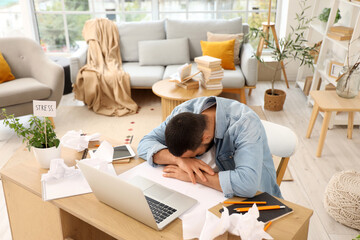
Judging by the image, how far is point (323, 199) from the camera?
2.59m

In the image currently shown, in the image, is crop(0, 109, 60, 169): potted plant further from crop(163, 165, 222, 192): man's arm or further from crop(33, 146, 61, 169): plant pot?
crop(163, 165, 222, 192): man's arm

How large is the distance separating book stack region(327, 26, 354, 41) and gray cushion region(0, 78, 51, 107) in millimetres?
2824

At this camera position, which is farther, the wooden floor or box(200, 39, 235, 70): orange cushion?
box(200, 39, 235, 70): orange cushion

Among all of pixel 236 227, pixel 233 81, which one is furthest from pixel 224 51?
pixel 236 227

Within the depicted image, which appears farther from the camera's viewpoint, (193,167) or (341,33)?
(341,33)

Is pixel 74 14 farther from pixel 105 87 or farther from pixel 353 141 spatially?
pixel 353 141

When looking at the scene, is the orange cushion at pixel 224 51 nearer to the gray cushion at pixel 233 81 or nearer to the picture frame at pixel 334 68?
the gray cushion at pixel 233 81

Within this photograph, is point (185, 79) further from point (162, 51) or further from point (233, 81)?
point (162, 51)

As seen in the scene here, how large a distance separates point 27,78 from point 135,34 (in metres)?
1.40

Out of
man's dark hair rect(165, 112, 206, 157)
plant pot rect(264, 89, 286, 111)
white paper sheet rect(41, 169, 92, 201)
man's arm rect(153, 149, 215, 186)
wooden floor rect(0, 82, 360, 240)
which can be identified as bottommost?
wooden floor rect(0, 82, 360, 240)

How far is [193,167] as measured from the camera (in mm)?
1547

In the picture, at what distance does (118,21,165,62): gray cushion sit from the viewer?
15.2 ft

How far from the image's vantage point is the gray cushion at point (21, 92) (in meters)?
3.46

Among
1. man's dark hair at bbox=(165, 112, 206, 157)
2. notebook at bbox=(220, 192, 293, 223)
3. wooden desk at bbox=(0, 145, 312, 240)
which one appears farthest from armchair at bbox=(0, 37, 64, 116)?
notebook at bbox=(220, 192, 293, 223)
